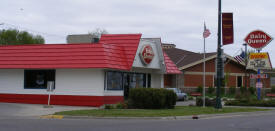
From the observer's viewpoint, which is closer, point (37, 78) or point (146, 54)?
point (37, 78)

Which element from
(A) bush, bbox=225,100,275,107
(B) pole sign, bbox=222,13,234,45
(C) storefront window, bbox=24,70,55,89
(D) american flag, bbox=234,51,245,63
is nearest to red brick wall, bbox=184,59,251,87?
(D) american flag, bbox=234,51,245,63

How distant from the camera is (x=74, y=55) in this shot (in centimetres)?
2608

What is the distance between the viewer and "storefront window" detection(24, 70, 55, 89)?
27.2 m

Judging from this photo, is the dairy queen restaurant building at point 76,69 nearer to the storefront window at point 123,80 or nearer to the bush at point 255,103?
the storefront window at point 123,80

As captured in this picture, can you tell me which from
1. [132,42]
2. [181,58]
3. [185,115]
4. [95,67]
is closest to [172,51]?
[181,58]

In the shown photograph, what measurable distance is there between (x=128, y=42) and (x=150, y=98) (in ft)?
19.6

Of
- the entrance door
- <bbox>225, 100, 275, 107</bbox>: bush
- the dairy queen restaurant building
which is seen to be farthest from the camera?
the entrance door

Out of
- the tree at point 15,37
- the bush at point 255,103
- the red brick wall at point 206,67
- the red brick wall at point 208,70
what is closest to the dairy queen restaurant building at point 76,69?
the bush at point 255,103

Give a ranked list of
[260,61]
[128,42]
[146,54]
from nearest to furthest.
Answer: [128,42] < [146,54] < [260,61]

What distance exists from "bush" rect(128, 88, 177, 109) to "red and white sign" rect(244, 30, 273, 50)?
33.9 ft

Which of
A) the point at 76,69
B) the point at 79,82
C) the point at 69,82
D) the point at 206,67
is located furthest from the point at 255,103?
the point at 206,67

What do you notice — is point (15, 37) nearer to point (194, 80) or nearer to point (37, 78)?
point (194, 80)

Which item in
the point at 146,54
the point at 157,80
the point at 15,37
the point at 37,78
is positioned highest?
the point at 15,37

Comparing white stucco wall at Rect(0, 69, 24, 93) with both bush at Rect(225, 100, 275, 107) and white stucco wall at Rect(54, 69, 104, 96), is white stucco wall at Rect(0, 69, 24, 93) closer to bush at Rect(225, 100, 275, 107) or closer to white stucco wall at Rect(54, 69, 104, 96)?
white stucco wall at Rect(54, 69, 104, 96)
